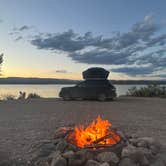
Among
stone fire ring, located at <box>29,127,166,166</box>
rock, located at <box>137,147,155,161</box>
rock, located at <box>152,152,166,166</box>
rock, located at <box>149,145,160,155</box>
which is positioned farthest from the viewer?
rock, located at <box>149,145,160,155</box>

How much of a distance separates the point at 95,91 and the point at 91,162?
14.0m

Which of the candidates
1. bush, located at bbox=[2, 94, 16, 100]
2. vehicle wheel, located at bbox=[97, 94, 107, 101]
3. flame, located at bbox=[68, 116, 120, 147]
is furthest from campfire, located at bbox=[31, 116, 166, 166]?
bush, located at bbox=[2, 94, 16, 100]

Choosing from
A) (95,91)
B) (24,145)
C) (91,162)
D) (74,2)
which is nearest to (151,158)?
(91,162)

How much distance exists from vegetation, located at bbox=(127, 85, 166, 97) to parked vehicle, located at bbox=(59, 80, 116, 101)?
4.05 metres

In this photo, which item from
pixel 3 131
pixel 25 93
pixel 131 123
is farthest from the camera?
pixel 25 93

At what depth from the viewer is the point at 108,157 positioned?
5789mm

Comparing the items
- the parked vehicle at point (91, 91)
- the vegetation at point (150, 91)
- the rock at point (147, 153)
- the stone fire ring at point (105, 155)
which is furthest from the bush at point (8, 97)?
the rock at point (147, 153)

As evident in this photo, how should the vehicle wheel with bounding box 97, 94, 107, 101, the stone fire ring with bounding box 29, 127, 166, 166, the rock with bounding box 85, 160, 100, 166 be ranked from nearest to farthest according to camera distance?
the rock with bounding box 85, 160, 100, 166 → the stone fire ring with bounding box 29, 127, 166, 166 → the vehicle wheel with bounding box 97, 94, 107, 101

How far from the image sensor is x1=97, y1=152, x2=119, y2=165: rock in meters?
5.76

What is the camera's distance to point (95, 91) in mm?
19656

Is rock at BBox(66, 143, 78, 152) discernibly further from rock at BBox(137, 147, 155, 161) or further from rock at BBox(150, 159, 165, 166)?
rock at BBox(150, 159, 165, 166)

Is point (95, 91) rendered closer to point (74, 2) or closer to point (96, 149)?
point (74, 2)

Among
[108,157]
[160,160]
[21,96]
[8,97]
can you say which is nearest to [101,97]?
[21,96]

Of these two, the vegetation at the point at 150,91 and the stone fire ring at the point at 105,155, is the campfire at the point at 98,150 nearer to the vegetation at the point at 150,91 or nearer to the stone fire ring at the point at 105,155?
the stone fire ring at the point at 105,155
